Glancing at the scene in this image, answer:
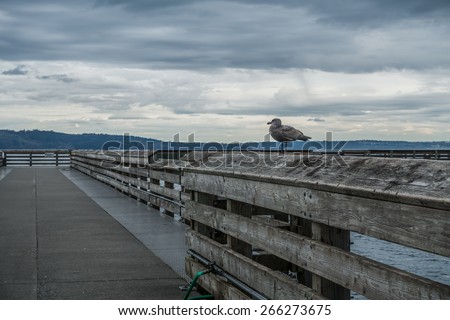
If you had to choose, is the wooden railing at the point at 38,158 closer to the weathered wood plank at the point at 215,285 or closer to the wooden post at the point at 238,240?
the weathered wood plank at the point at 215,285

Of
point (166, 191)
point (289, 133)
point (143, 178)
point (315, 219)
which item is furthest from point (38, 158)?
point (315, 219)

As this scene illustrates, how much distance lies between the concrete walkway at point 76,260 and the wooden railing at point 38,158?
41.0 meters

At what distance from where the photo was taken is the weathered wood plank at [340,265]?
3.17 metres

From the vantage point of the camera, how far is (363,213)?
3.58 m

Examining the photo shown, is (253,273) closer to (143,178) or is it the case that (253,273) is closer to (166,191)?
(166,191)

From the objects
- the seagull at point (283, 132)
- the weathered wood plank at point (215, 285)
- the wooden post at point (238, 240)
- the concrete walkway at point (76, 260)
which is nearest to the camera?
the weathered wood plank at point (215, 285)

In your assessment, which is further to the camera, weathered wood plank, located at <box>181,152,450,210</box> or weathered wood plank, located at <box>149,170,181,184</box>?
weathered wood plank, located at <box>149,170,181,184</box>

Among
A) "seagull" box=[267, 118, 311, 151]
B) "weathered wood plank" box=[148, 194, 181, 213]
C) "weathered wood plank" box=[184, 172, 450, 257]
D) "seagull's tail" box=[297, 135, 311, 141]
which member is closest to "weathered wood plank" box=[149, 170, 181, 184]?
"weathered wood plank" box=[148, 194, 181, 213]

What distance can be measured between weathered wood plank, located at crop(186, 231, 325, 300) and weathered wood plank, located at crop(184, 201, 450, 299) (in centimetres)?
15

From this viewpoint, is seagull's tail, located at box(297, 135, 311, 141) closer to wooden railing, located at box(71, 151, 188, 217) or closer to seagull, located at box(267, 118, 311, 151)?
seagull, located at box(267, 118, 311, 151)

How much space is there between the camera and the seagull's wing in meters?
10.7

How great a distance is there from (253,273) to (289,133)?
5.81 metres

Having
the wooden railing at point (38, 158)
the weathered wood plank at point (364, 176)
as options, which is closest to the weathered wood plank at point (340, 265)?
the weathered wood plank at point (364, 176)

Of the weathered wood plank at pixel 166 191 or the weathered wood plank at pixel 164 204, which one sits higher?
the weathered wood plank at pixel 166 191
